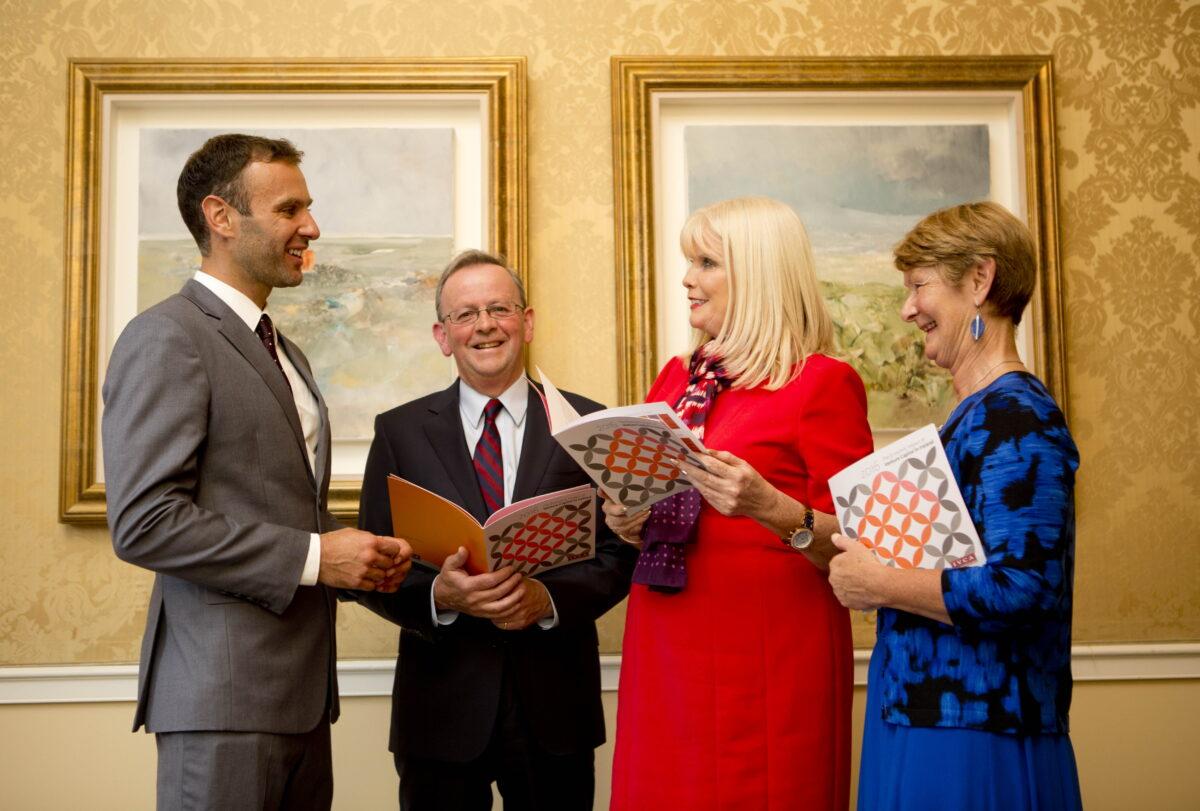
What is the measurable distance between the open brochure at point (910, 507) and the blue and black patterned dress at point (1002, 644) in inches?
1.7

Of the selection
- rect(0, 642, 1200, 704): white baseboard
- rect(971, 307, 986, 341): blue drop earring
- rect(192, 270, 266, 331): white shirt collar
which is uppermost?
rect(192, 270, 266, 331): white shirt collar

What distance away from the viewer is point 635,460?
2.09 m

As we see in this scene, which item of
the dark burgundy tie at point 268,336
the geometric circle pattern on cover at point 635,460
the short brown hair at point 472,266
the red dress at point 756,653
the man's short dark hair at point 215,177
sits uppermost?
the man's short dark hair at point 215,177

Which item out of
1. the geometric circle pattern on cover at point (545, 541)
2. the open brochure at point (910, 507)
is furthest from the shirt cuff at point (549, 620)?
the open brochure at point (910, 507)

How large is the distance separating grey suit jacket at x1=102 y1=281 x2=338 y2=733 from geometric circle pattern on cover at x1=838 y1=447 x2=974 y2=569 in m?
1.04

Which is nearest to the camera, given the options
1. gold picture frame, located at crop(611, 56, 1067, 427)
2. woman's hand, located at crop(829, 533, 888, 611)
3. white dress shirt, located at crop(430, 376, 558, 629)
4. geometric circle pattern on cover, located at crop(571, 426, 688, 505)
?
woman's hand, located at crop(829, 533, 888, 611)

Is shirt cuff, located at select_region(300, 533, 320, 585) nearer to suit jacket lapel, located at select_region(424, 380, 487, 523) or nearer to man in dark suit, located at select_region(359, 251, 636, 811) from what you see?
man in dark suit, located at select_region(359, 251, 636, 811)

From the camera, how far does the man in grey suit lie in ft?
6.41

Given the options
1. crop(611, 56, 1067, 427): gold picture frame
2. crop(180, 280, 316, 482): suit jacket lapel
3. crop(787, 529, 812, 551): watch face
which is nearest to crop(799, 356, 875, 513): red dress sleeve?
crop(787, 529, 812, 551): watch face

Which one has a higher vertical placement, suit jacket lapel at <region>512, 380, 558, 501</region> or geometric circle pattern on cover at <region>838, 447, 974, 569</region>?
suit jacket lapel at <region>512, 380, 558, 501</region>

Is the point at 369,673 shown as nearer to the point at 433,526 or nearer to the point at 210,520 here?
the point at 433,526

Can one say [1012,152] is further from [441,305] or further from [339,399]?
[339,399]

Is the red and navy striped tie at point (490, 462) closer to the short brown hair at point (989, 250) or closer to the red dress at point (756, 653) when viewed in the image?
the red dress at point (756, 653)

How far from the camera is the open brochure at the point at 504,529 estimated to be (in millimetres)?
2174
